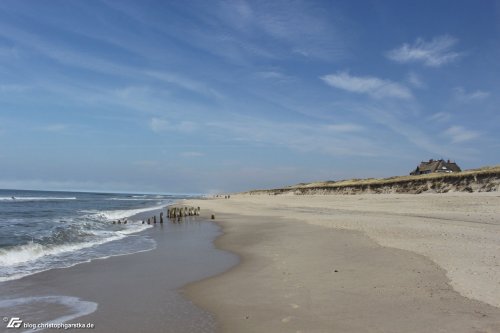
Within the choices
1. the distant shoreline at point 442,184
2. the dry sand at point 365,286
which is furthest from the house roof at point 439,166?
the dry sand at point 365,286

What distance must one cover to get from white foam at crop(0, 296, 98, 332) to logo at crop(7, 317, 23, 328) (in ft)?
1.08

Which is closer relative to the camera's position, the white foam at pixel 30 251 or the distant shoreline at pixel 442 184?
the white foam at pixel 30 251

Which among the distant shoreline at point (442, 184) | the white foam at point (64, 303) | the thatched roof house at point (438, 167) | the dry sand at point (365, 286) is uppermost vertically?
the thatched roof house at point (438, 167)

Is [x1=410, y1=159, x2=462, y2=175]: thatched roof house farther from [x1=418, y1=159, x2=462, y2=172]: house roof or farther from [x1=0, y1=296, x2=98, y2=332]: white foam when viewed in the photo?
[x1=0, y1=296, x2=98, y2=332]: white foam

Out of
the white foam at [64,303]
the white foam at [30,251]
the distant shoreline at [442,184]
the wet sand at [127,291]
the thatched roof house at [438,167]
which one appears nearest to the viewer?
the wet sand at [127,291]

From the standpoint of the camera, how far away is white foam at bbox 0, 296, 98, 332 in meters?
8.18

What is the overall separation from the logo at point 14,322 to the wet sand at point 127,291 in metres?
0.16

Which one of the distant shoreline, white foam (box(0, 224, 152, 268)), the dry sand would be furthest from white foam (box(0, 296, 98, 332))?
the distant shoreline

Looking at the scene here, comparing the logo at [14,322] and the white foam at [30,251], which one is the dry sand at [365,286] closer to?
the logo at [14,322]

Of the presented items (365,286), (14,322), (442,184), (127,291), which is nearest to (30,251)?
(127,291)

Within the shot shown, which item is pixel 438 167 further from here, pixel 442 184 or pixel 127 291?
pixel 127 291

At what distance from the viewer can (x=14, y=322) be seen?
A: 7.60 meters

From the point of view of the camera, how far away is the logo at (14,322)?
24.3ft

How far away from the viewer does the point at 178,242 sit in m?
20.8
